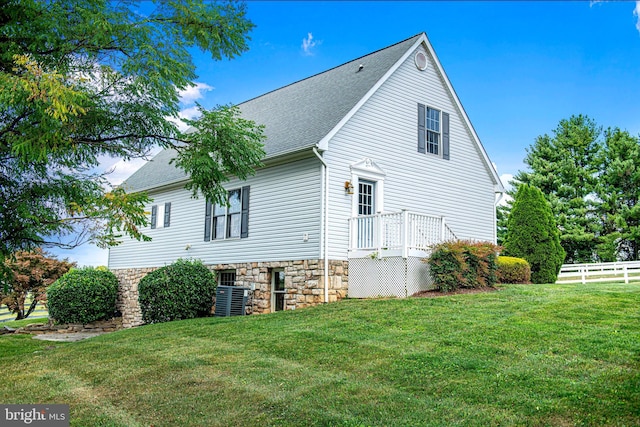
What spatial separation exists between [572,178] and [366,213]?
21785mm

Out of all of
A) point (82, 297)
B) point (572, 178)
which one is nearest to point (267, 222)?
point (82, 297)

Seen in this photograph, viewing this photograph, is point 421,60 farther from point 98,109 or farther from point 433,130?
point 98,109

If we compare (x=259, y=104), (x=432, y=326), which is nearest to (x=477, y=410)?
(x=432, y=326)

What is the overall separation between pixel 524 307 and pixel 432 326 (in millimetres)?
2179

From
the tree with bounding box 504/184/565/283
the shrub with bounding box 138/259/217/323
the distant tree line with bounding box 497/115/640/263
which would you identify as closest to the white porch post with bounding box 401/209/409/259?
the shrub with bounding box 138/259/217/323

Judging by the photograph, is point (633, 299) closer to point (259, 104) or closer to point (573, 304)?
point (573, 304)

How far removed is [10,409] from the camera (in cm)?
645

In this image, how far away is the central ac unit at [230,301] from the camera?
546 inches

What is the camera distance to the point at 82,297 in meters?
17.7

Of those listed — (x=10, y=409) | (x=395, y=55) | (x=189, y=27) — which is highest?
(x=395, y=55)

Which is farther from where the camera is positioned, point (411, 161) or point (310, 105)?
point (310, 105)

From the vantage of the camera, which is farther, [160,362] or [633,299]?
[633,299]

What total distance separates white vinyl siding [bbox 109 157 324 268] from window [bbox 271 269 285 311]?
0.49m

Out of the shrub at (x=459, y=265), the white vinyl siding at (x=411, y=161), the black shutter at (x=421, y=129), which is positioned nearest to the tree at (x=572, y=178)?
the white vinyl siding at (x=411, y=161)
